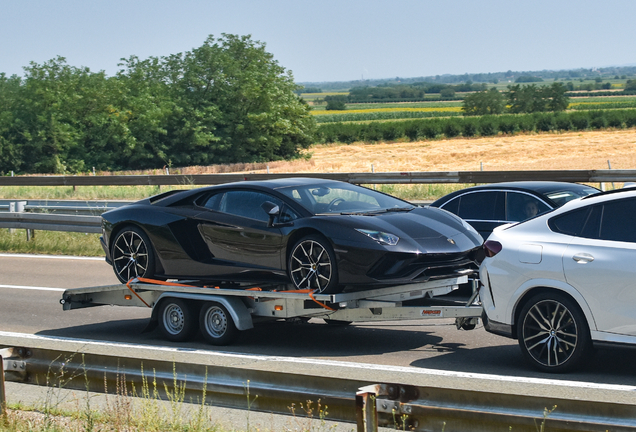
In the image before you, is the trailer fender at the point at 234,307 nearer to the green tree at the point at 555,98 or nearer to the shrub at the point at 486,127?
the shrub at the point at 486,127

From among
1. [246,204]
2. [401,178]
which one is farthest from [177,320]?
[401,178]

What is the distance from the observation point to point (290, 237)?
803cm

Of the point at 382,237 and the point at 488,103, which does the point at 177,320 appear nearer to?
the point at 382,237

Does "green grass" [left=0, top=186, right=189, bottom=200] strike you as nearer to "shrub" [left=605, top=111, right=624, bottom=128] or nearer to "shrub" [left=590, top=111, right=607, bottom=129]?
"shrub" [left=590, top=111, right=607, bottom=129]

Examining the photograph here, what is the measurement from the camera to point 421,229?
310 inches

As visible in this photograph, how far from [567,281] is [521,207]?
4416 mm

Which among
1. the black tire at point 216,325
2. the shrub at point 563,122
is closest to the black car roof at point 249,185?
the black tire at point 216,325

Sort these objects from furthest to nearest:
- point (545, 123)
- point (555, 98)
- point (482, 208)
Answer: point (555, 98) → point (545, 123) → point (482, 208)

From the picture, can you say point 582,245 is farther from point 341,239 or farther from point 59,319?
point 59,319

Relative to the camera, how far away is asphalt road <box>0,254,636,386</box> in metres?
6.91

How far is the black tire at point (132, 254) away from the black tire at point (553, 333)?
4.44m

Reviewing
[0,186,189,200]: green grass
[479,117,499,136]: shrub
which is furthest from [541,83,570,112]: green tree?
[0,186,189,200]: green grass

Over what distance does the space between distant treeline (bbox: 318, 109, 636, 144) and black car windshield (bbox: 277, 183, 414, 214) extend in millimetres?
81563

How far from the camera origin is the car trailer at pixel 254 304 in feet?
24.7
